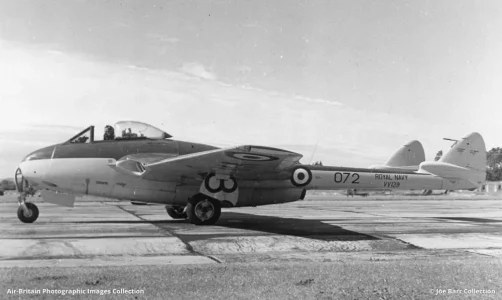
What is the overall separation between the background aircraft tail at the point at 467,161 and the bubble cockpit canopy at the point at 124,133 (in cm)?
1006

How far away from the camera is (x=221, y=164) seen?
11.7m

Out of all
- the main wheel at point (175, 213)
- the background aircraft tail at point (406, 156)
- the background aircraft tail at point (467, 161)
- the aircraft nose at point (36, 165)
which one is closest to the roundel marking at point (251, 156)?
the main wheel at point (175, 213)

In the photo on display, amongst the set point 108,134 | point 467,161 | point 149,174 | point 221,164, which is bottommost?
point 149,174

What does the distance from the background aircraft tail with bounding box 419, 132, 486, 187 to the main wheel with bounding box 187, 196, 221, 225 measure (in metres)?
8.71

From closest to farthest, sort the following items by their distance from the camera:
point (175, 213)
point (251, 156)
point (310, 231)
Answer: point (251, 156), point (310, 231), point (175, 213)

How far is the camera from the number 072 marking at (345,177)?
48.6 ft

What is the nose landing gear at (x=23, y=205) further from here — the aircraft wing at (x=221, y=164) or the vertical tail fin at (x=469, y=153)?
the vertical tail fin at (x=469, y=153)

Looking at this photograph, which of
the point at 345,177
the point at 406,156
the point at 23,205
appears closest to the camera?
the point at 23,205

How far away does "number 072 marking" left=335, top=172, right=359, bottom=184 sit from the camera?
584 inches

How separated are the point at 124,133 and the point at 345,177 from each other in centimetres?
719

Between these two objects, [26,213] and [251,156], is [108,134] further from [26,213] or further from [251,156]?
[251,156]

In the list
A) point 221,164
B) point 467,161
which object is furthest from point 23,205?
point 467,161

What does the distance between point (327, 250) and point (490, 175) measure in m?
95.5

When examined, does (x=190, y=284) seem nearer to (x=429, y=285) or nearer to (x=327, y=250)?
(x=429, y=285)
